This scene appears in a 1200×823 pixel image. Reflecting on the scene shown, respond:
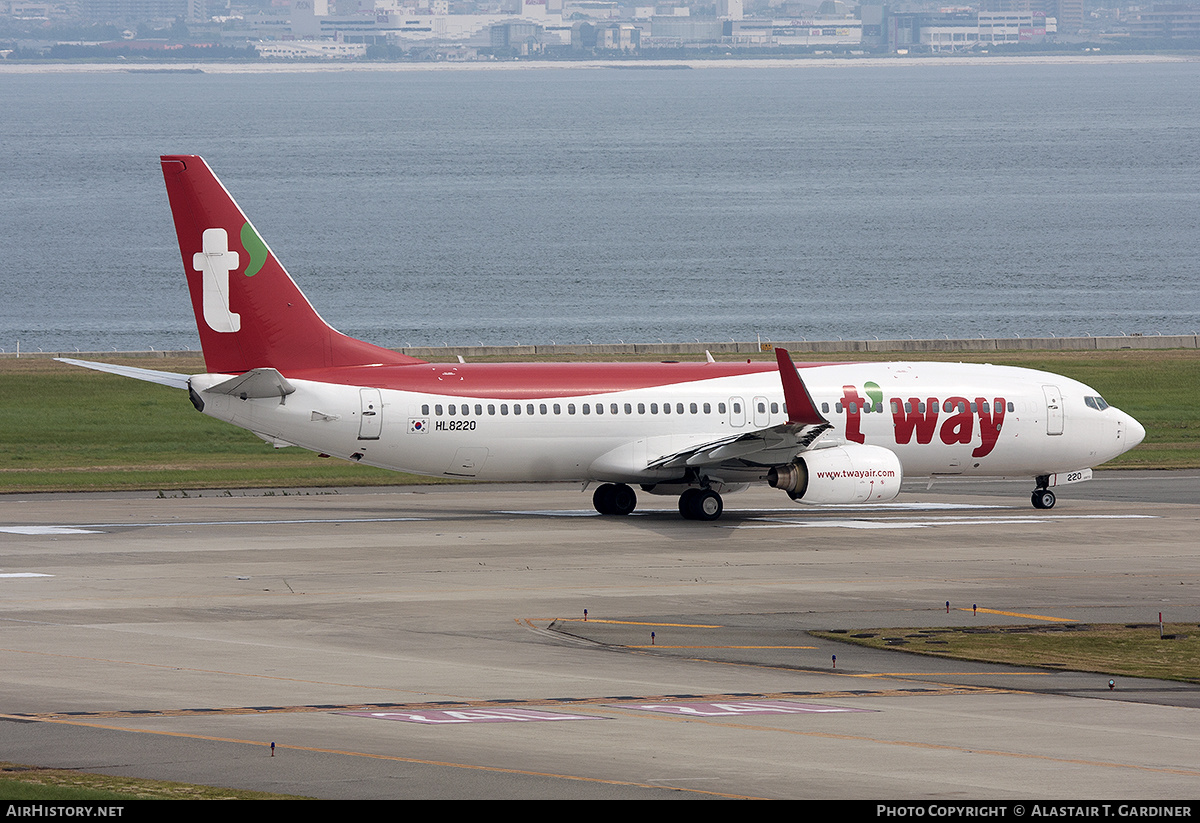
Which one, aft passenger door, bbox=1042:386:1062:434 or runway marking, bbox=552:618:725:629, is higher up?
aft passenger door, bbox=1042:386:1062:434

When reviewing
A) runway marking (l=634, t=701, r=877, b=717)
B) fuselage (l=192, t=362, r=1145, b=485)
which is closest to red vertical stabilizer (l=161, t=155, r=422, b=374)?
fuselage (l=192, t=362, r=1145, b=485)

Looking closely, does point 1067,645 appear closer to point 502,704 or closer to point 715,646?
point 715,646

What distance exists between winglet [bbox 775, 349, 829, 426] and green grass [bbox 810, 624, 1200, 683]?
1181 cm

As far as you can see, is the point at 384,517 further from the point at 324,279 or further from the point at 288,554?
the point at 324,279

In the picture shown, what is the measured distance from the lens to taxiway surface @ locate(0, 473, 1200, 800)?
62.7 feet

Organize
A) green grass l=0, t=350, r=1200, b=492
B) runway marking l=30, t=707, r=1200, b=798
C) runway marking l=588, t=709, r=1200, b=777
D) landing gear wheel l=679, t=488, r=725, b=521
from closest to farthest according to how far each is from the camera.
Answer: runway marking l=30, t=707, r=1200, b=798 → runway marking l=588, t=709, r=1200, b=777 → landing gear wheel l=679, t=488, r=725, b=521 → green grass l=0, t=350, r=1200, b=492

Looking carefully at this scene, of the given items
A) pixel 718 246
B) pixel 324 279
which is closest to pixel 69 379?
pixel 324 279

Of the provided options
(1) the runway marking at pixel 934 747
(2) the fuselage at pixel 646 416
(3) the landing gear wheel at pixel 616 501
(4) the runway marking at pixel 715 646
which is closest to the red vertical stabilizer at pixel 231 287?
(2) the fuselage at pixel 646 416

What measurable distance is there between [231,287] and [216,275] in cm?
50

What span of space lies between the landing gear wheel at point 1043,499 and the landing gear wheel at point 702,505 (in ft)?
31.1

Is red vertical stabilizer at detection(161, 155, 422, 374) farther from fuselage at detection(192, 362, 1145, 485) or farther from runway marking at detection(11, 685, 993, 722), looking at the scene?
runway marking at detection(11, 685, 993, 722)

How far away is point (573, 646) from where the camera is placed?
28.0 metres

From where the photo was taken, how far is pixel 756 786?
59.2 feet

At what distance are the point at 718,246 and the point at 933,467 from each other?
124015 millimetres
